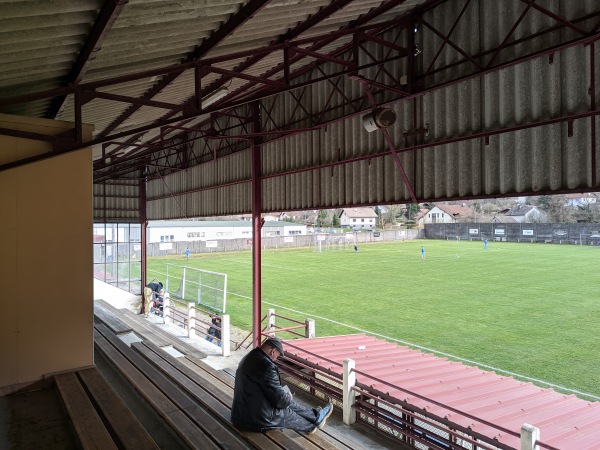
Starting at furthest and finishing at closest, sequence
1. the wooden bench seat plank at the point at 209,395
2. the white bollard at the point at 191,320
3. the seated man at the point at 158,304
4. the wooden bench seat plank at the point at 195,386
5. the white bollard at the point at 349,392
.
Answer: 1. the seated man at the point at 158,304
2. the white bollard at the point at 191,320
3. the white bollard at the point at 349,392
4. the wooden bench seat plank at the point at 195,386
5. the wooden bench seat plank at the point at 209,395

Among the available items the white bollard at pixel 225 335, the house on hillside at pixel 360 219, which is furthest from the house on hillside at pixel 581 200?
the white bollard at pixel 225 335

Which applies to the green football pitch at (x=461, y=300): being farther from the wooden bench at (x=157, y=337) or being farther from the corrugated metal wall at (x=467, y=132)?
the corrugated metal wall at (x=467, y=132)

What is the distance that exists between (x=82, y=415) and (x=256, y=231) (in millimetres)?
9471

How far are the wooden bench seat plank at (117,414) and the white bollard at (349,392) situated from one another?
15.5 ft

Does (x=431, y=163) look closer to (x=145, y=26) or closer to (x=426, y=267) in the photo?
(x=145, y=26)

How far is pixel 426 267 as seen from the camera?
4503 cm

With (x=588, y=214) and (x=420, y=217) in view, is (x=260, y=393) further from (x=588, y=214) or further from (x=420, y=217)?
(x=420, y=217)

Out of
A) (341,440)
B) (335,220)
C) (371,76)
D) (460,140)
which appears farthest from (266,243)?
(341,440)

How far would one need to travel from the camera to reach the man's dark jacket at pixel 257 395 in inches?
195

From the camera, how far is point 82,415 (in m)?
4.54

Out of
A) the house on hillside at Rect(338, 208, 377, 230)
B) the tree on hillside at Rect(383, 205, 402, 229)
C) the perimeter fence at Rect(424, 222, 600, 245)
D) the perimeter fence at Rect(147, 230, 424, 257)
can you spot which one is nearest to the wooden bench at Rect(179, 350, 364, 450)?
the perimeter fence at Rect(147, 230, 424, 257)

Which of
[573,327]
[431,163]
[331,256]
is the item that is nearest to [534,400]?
[431,163]

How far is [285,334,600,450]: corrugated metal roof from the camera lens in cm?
757

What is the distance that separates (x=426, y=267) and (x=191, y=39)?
4291cm
